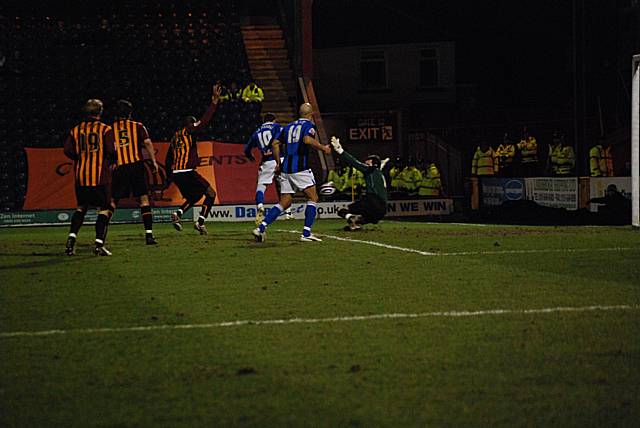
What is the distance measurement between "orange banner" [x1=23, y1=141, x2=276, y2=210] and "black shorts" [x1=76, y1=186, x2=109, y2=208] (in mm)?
11959

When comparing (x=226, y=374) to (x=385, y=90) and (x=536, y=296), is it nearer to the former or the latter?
(x=536, y=296)

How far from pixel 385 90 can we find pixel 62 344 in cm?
4643

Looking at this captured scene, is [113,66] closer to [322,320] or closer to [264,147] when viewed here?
[264,147]

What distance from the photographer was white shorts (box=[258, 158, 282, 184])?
2114 centimetres

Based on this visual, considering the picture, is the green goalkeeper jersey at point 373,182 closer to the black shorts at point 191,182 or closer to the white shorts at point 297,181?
the white shorts at point 297,181

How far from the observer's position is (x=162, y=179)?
2805cm

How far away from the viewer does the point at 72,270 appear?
1308 centimetres

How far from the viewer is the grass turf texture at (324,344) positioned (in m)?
5.62

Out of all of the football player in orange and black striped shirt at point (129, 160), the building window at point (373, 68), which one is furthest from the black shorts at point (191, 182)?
the building window at point (373, 68)

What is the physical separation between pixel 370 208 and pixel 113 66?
57.5ft

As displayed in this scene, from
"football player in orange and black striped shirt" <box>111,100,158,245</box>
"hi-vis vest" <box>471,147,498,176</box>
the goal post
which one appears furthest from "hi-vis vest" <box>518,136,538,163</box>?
"football player in orange and black striped shirt" <box>111,100,158,245</box>

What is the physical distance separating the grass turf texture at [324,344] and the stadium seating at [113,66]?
17.8 metres

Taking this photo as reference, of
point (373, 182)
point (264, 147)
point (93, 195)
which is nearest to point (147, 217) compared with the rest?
point (93, 195)

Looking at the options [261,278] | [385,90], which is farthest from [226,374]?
[385,90]
